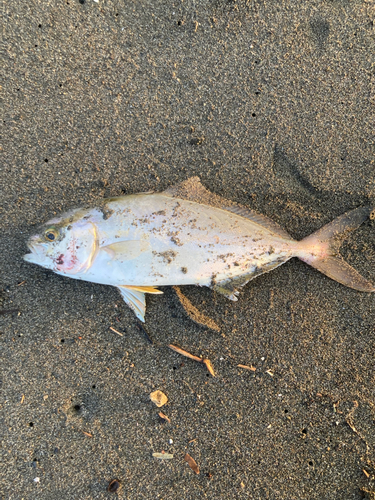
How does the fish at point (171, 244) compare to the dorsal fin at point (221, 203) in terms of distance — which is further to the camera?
the dorsal fin at point (221, 203)

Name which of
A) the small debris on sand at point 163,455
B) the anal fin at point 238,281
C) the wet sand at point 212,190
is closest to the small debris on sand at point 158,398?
the wet sand at point 212,190

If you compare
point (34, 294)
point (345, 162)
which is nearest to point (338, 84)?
point (345, 162)

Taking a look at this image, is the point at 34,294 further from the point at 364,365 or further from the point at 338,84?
the point at 338,84

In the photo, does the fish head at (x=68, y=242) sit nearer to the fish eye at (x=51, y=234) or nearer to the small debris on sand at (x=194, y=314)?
the fish eye at (x=51, y=234)

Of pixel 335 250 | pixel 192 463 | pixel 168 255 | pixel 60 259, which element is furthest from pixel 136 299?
pixel 335 250

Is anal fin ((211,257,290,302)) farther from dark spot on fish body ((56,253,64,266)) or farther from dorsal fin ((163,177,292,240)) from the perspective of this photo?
dark spot on fish body ((56,253,64,266))

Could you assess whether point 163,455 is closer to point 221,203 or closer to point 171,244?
point 171,244

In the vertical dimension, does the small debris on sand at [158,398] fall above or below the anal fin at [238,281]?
below
